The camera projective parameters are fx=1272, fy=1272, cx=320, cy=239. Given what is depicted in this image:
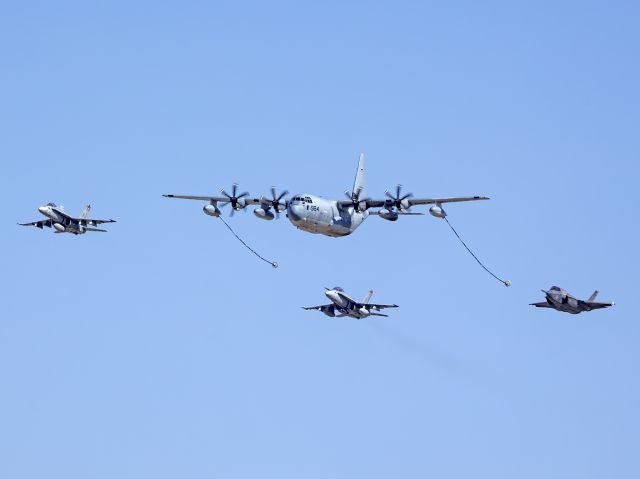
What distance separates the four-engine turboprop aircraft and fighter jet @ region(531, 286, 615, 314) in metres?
14.1

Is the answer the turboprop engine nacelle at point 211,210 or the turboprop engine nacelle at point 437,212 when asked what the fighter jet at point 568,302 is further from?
the turboprop engine nacelle at point 211,210

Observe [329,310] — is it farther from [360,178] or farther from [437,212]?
[437,212]

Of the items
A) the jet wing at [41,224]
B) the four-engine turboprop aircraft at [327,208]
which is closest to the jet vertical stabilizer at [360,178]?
the four-engine turboprop aircraft at [327,208]

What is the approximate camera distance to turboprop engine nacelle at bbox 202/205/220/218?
5335 inches

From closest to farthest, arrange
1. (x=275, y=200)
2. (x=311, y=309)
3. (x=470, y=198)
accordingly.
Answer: (x=470, y=198) → (x=275, y=200) → (x=311, y=309)

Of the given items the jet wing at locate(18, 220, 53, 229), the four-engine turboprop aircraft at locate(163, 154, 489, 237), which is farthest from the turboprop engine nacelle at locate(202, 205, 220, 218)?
the jet wing at locate(18, 220, 53, 229)

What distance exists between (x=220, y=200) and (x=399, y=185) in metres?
21.1

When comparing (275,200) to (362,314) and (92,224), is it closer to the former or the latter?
(362,314)

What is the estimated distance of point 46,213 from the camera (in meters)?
155

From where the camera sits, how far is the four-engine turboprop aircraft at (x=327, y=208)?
124188 mm

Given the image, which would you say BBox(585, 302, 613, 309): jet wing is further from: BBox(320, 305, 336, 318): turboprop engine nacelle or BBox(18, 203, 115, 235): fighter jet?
BBox(18, 203, 115, 235): fighter jet

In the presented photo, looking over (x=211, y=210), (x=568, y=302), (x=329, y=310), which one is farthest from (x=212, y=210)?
(x=568, y=302)

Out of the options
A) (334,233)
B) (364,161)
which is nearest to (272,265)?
(334,233)

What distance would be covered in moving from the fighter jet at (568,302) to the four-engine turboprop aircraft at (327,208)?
1411 centimetres
